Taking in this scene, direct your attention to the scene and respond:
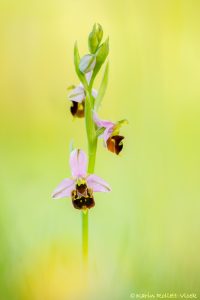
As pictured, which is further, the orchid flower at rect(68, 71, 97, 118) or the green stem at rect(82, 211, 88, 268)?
the orchid flower at rect(68, 71, 97, 118)

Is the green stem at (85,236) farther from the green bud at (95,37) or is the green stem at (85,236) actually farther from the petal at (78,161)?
the green bud at (95,37)

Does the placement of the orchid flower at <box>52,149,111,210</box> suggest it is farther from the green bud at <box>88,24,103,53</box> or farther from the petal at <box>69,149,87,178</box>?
the green bud at <box>88,24,103,53</box>

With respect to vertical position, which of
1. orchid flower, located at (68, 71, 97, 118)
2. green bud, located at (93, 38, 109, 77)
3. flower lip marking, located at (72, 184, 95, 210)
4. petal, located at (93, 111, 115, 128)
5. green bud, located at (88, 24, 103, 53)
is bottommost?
flower lip marking, located at (72, 184, 95, 210)

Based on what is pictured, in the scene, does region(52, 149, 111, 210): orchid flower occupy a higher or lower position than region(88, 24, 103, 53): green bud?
lower

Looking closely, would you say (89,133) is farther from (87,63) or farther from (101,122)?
(87,63)

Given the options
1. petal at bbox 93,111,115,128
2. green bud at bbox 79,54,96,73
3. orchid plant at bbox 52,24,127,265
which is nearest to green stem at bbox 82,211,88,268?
orchid plant at bbox 52,24,127,265

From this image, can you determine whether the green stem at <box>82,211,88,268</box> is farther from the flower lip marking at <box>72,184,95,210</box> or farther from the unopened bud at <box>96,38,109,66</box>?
the unopened bud at <box>96,38,109,66</box>
